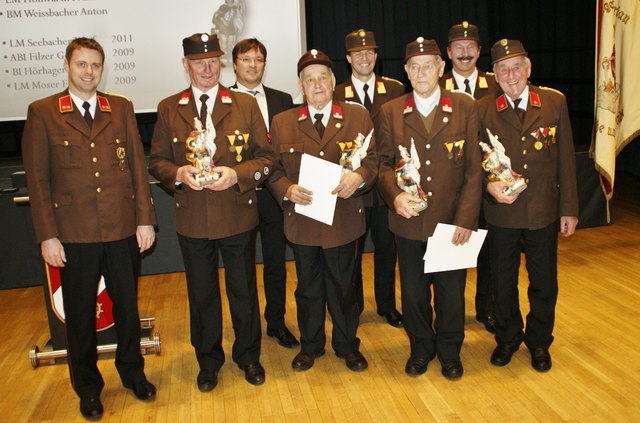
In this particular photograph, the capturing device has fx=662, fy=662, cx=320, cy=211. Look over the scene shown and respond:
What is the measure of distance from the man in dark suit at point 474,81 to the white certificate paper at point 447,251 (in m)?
0.72

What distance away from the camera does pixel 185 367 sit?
11.9ft

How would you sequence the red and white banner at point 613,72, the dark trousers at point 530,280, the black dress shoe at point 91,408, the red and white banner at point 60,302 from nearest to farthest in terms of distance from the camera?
the black dress shoe at point 91,408 < the dark trousers at point 530,280 < the red and white banner at point 60,302 < the red and white banner at point 613,72

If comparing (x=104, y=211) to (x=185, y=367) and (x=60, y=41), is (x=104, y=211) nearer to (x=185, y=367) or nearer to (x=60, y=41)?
(x=185, y=367)

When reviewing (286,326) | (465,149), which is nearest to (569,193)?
(465,149)

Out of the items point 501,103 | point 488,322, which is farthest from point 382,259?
point 501,103

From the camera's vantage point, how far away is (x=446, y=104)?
3.13 m

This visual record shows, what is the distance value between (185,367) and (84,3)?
4.51m

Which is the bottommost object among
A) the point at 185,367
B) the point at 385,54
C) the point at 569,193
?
the point at 185,367

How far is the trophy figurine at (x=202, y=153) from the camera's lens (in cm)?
296

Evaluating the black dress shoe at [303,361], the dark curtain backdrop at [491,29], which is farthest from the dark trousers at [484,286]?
the dark curtain backdrop at [491,29]

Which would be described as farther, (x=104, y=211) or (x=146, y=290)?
(x=146, y=290)

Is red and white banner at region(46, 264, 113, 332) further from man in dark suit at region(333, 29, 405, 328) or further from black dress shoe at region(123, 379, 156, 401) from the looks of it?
man in dark suit at region(333, 29, 405, 328)

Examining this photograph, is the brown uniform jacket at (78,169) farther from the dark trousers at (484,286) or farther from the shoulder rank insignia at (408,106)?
the dark trousers at (484,286)

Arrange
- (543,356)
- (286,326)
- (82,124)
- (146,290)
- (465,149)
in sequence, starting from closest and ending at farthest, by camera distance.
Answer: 1. (82,124)
2. (465,149)
3. (543,356)
4. (286,326)
5. (146,290)
